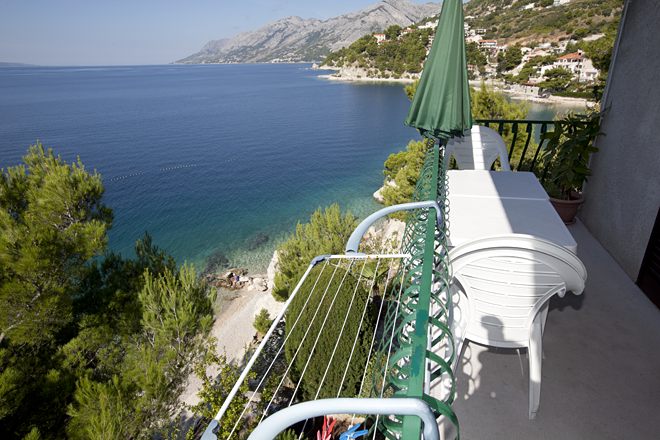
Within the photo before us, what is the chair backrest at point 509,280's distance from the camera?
5.48ft

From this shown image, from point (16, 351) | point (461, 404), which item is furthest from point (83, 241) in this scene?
point (461, 404)

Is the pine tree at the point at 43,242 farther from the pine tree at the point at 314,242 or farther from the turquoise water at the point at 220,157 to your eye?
the turquoise water at the point at 220,157

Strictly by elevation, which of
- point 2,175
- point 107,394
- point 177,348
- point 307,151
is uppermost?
point 2,175

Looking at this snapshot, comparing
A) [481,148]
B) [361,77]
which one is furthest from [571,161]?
[361,77]

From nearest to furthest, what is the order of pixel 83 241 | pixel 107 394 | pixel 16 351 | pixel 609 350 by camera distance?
pixel 609 350
pixel 107 394
pixel 16 351
pixel 83 241

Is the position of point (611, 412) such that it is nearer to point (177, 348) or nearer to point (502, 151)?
point (502, 151)

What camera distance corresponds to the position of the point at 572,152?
4.09 m

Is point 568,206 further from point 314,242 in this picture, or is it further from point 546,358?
point 314,242

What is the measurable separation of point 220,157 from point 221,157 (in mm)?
93

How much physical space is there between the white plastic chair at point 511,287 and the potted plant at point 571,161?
289 centimetres

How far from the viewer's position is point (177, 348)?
6.04 metres

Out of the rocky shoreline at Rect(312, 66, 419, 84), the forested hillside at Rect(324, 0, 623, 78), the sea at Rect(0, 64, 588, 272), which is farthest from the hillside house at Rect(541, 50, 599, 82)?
the rocky shoreline at Rect(312, 66, 419, 84)

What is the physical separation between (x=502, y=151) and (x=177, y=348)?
5.85 metres

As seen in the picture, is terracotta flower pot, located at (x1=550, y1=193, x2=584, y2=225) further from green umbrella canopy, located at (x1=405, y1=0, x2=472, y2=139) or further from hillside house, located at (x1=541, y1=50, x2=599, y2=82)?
hillside house, located at (x1=541, y1=50, x2=599, y2=82)
